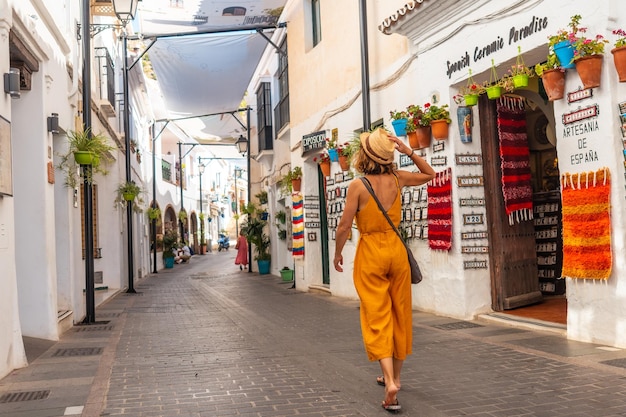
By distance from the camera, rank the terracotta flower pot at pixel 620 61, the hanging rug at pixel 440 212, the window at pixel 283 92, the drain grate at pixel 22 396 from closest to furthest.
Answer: the drain grate at pixel 22 396, the terracotta flower pot at pixel 620 61, the hanging rug at pixel 440 212, the window at pixel 283 92

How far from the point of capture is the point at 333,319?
9.68 metres

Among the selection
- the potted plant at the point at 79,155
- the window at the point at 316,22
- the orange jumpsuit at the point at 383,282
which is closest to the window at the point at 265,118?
the window at the point at 316,22

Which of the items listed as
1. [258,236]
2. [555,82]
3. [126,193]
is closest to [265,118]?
[258,236]

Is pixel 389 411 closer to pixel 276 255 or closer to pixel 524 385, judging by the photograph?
pixel 524 385

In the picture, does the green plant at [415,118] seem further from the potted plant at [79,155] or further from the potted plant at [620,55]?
the potted plant at [79,155]

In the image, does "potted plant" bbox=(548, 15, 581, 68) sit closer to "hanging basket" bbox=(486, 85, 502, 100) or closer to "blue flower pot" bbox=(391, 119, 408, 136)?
"hanging basket" bbox=(486, 85, 502, 100)

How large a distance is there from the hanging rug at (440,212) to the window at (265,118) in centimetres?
1371

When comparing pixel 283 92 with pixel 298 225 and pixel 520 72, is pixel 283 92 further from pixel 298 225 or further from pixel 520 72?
pixel 520 72

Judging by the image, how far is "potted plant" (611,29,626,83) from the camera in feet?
19.1

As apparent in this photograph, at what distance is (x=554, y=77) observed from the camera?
661cm

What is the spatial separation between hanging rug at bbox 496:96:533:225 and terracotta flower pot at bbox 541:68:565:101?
2.02m

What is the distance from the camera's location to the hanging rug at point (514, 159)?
8.71 meters

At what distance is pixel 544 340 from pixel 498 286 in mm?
1951

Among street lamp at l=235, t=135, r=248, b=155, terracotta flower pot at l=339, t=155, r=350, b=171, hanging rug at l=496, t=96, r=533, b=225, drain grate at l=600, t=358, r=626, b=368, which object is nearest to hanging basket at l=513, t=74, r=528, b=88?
hanging rug at l=496, t=96, r=533, b=225
